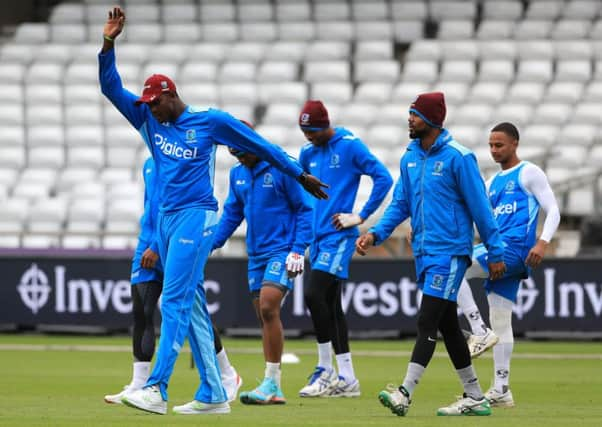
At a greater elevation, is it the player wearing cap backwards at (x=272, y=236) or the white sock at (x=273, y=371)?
the player wearing cap backwards at (x=272, y=236)

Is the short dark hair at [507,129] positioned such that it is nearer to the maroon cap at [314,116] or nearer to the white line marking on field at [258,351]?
the maroon cap at [314,116]

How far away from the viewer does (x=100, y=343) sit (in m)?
18.8

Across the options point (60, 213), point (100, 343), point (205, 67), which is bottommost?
point (100, 343)

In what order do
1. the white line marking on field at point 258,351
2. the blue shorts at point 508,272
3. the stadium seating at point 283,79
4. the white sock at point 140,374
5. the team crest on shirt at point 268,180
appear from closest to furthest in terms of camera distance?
the blue shorts at point 508,272
the white sock at point 140,374
the team crest on shirt at point 268,180
the white line marking on field at point 258,351
the stadium seating at point 283,79

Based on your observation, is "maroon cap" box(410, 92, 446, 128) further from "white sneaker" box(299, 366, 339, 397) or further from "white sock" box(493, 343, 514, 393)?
"white sneaker" box(299, 366, 339, 397)

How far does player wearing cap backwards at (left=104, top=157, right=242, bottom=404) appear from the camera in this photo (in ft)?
36.6

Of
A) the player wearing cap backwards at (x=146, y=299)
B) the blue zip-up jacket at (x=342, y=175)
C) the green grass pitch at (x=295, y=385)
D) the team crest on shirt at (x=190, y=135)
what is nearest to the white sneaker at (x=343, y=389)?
the green grass pitch at (x=295, y=385)

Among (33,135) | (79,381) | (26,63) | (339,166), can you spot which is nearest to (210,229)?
(339,166)

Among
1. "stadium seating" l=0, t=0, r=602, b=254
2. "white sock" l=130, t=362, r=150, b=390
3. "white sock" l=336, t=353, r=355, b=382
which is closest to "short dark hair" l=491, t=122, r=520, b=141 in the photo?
"white sock" l=336, t=353, r=355, b=382

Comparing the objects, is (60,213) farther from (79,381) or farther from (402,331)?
(79,381)

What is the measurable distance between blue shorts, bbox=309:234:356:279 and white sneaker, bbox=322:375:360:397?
36.9 inches

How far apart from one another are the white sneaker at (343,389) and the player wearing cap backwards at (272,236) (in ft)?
2.58

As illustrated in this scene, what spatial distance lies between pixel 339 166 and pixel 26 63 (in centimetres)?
1868

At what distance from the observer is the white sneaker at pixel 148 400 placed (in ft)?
29.6
